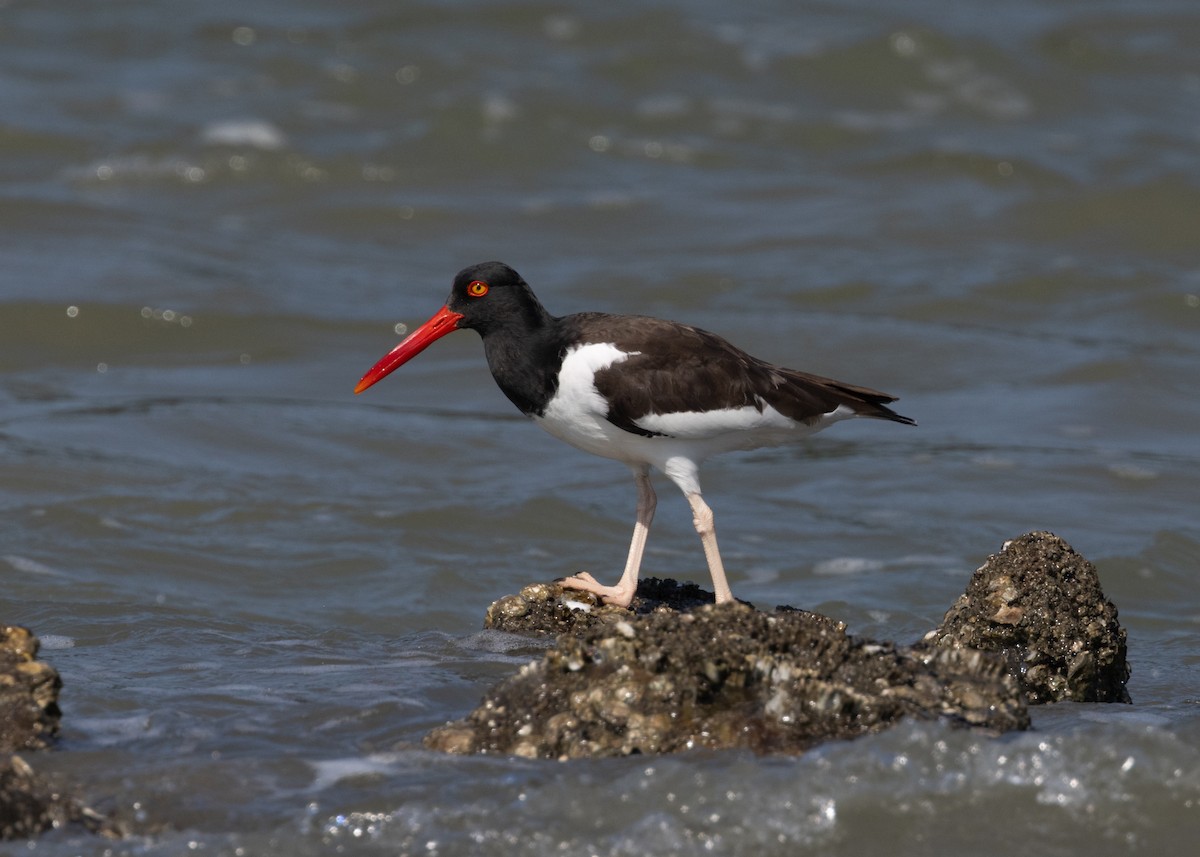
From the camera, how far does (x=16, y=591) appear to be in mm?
7742

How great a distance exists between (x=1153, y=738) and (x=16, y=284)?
1117 cm

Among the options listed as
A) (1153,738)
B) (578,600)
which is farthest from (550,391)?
(1153,738)

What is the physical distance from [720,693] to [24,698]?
2030 millimetres

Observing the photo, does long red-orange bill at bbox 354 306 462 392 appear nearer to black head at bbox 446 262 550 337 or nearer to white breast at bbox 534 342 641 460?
black head at bbox 446 262 550 337

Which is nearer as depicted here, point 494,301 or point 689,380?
point 689,380

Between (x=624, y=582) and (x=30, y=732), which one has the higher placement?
(x=624, y=582)

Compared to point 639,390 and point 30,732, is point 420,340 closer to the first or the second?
point 639,390

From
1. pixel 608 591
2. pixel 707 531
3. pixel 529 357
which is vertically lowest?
pixel 608 591

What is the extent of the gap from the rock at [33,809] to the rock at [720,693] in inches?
40.1

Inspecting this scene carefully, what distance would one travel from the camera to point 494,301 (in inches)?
250

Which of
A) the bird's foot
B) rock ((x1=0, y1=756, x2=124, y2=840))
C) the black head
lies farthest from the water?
the black head

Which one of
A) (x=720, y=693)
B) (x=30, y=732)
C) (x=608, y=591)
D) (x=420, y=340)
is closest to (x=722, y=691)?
(x=720, y=693)

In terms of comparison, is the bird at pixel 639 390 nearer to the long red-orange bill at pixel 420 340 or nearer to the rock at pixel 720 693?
the long red-orange bill at pixel 420 340

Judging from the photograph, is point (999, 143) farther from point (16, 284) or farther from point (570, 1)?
point (16, 284)
